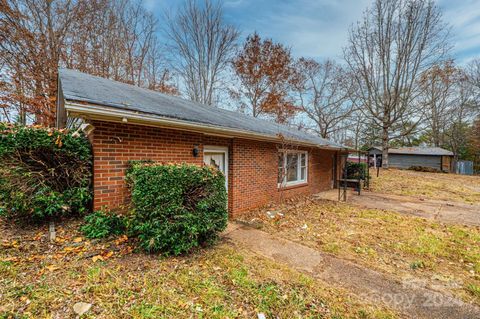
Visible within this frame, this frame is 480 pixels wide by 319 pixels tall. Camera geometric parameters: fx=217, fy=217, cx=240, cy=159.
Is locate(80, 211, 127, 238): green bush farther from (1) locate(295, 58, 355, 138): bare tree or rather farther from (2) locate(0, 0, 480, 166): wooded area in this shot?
(1) locate(295, 58, 355, 138): bare tree

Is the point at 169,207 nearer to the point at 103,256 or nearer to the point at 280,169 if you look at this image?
the point at 103,256

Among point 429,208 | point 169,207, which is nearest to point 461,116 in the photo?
point 429,208

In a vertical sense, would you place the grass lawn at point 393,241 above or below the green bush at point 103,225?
below

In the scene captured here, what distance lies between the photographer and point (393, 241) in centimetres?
490

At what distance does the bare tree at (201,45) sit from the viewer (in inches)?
653

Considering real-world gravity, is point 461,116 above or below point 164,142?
above

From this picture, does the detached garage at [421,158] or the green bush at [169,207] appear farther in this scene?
the detached garage at [421,158]

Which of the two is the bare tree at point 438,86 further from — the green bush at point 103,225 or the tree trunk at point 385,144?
the green bush at point 103,225

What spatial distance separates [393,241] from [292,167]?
4964 mm

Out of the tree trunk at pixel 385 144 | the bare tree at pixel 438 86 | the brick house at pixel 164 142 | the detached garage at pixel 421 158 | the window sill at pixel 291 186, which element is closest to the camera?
the brick house at pixel 164 142

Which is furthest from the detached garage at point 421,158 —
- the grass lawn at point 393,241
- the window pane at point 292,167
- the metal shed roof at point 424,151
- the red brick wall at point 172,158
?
the red brick wall at point 172,158

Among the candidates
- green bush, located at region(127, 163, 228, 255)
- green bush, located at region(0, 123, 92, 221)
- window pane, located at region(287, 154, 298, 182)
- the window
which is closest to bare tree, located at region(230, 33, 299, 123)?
the window

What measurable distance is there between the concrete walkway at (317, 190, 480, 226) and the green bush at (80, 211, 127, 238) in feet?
27.4

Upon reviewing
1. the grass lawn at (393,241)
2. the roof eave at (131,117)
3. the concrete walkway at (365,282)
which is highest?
the roof eave at (131,117)
